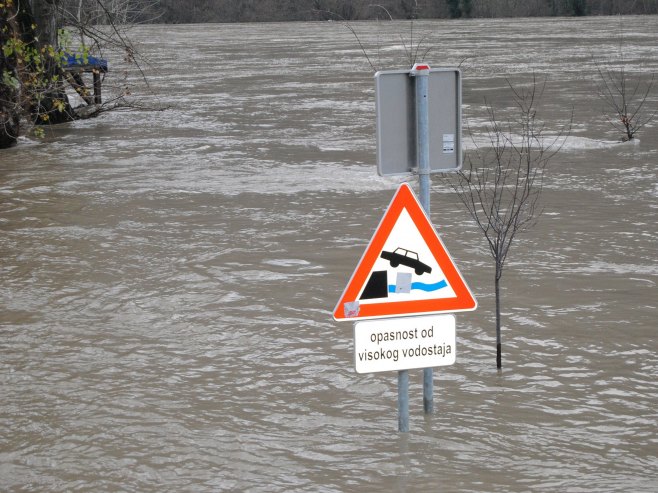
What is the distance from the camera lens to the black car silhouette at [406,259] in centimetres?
554

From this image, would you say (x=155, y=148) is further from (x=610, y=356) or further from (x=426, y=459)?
(x=426, y=459)

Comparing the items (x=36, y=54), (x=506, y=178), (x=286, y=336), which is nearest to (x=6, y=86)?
(x=36, y=54)

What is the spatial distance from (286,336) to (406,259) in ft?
10.7

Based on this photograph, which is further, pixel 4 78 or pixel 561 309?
pixel 4 78

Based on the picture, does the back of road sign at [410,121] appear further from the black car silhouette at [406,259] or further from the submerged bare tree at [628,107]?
the submerged bare tree at [628,107]

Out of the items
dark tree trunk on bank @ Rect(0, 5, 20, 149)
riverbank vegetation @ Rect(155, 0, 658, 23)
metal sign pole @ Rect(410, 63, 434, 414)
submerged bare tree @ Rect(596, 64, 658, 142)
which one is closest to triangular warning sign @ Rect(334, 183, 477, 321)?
metal sign pole @ Rect(410, 63, 434, 414)

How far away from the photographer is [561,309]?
363 inches

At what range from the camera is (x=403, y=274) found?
557 cm

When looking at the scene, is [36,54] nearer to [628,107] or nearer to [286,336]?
[286,336]

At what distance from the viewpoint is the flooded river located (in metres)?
6.13

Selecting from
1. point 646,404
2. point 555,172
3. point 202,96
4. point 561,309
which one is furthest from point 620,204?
point 202,96

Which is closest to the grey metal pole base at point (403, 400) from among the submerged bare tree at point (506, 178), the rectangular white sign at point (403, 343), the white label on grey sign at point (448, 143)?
the rectangular white sign at point (403, 343)

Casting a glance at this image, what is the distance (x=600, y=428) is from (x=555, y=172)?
10360 millimetres

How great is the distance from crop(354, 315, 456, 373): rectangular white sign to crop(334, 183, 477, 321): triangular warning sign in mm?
54
